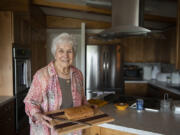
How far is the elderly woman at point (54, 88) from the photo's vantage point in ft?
3.84

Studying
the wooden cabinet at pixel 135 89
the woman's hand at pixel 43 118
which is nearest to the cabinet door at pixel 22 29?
the woman's hand at pixel 43 118

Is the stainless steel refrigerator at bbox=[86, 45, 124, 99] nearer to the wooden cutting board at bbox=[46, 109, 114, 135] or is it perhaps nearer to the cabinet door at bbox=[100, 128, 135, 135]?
the cabinet door at bbox=[100, 128, 135, 135]

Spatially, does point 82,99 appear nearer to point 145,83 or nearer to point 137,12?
point 137,12

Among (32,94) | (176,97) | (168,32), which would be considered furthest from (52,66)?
(168,32)

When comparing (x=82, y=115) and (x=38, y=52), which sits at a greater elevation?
→ (x=38, y=52)

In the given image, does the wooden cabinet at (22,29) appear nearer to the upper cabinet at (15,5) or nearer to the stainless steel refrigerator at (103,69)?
the upper cabinet at (15,5)

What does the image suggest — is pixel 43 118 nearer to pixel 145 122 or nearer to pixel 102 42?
pixel 145 122

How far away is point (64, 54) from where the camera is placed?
4.05ft

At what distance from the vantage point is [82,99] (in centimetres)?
145

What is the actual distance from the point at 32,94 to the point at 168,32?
367 cm

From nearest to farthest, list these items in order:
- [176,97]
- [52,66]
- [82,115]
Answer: [82,115] < [52,66] < [176,97]

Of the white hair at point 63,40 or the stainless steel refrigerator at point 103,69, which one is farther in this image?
the stainless steel refrigerator at point 103,69

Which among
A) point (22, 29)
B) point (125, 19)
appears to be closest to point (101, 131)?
point (125, 19)

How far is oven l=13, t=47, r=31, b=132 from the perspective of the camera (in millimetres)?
2423
